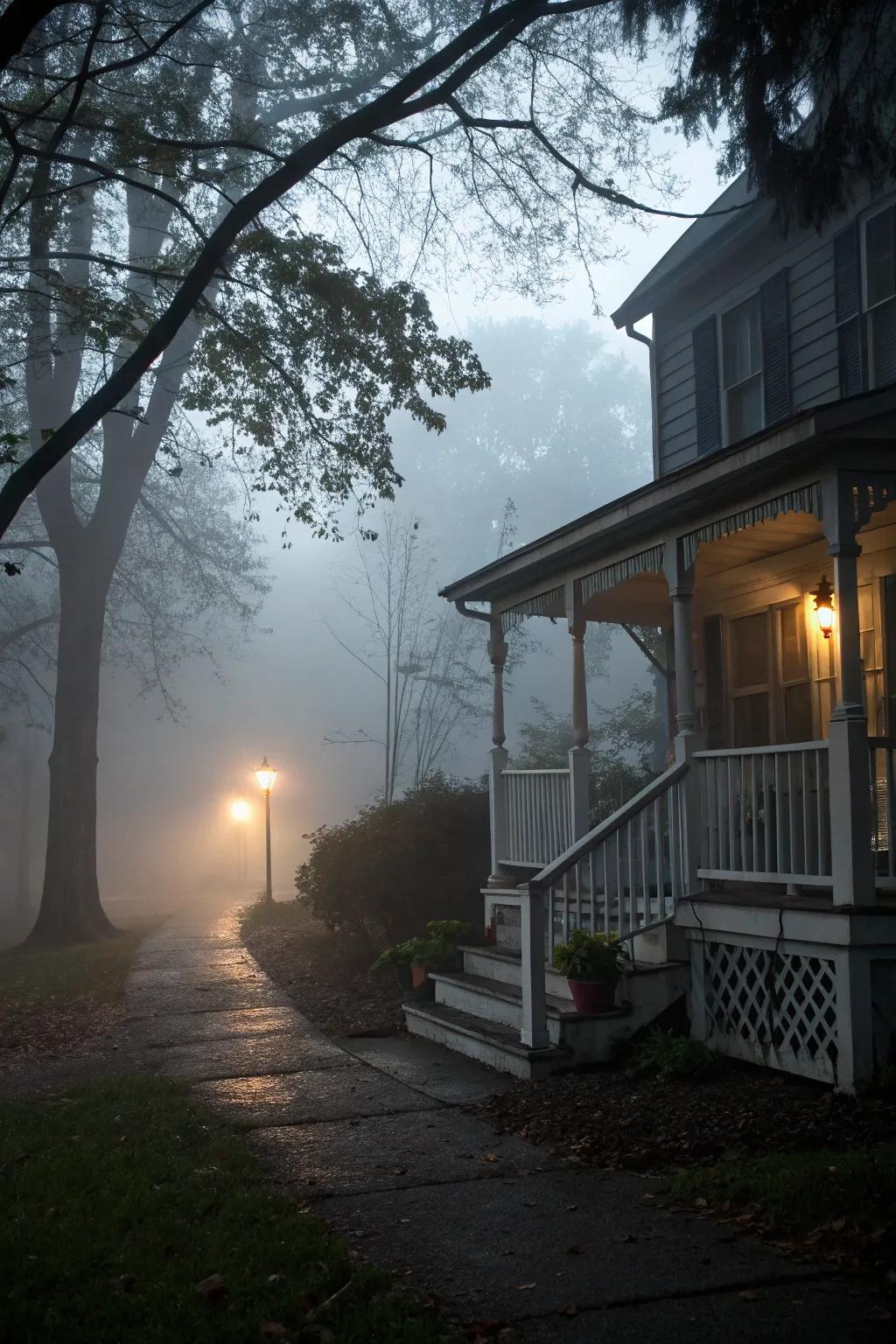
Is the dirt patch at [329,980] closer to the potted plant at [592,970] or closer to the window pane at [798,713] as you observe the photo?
the potted plant at [592,970]

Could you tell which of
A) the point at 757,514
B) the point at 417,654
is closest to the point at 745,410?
the point at 757,514

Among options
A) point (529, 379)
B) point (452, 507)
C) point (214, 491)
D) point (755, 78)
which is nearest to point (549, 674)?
point (452, 507)

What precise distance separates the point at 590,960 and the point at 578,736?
10.1 feet

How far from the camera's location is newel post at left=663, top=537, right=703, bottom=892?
8.73 meters

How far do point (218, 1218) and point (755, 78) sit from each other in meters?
7.43

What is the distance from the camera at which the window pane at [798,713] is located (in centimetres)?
1057

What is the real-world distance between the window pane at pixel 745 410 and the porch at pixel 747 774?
1675 mm

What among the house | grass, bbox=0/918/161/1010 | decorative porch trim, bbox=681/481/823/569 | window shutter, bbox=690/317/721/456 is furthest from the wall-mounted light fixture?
grass, bbox=0/918/161/1010

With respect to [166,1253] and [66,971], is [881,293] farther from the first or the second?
[66,971]

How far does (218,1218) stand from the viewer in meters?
4.97

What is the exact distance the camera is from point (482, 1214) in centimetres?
518

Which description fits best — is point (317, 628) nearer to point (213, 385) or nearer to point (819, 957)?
point (213, 385)

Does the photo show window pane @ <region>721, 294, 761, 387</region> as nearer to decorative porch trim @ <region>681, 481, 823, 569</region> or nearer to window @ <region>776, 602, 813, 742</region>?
window @ <region>776, 602, 813, 742</region>

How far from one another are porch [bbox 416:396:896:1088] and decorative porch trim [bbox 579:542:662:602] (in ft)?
0.07
